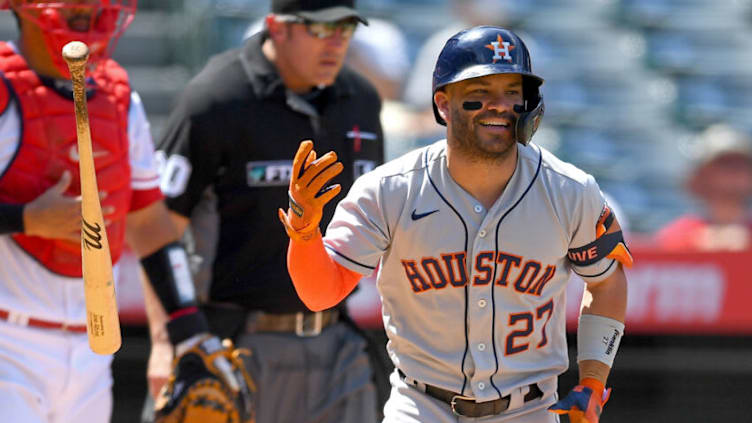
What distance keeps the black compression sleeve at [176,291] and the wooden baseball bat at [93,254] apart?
2.66 feet

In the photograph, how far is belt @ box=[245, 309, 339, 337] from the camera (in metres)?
4.39

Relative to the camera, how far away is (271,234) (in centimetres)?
435

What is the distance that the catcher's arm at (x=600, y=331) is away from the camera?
132 inches

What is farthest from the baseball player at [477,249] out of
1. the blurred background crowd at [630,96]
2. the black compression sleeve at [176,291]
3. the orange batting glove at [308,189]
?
the blurred background crowd at [630,96]

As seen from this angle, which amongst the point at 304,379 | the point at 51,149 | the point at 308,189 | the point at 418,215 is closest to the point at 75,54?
the point at 308,189

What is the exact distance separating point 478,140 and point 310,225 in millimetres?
506

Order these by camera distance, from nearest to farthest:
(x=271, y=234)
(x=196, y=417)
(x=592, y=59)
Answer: (x=196, y=417) → (x=271, y=234) → (x=592, y=59)

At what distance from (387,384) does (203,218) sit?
90 cm

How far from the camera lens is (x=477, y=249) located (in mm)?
3250

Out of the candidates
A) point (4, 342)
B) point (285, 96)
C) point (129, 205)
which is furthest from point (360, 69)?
point (4, 342)

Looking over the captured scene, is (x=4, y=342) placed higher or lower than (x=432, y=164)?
lower

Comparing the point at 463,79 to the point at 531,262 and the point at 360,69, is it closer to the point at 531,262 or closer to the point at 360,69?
the point at 531,262

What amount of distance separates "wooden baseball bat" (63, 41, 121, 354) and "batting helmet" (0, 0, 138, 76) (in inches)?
21.6

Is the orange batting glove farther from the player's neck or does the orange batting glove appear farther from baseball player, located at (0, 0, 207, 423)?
baseball player, located at (0, 0, 207, 423)
